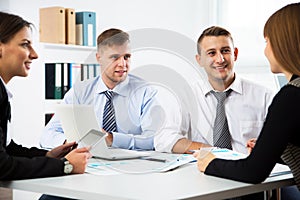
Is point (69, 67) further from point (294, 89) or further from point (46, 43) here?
point (294, 89)

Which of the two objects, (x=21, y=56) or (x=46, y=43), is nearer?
(x=21, y=56)

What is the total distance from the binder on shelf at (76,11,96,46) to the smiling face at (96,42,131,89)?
157cm

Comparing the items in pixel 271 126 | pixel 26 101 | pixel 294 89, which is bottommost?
pixel 26 101

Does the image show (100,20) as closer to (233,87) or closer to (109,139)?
(233,87)

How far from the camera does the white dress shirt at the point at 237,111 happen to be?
258 centimetres

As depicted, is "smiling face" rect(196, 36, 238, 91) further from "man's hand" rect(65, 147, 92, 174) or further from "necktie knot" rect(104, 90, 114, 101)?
"man's hand" rect(65, 147, 92, 174)

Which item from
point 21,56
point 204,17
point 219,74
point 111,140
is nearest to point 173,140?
point 111,140

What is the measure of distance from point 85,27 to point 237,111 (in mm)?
1890

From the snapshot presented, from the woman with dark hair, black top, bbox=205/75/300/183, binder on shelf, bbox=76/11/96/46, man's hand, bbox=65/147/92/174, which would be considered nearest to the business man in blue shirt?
the woman with dark hair

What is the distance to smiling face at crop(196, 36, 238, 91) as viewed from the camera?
2695 mm

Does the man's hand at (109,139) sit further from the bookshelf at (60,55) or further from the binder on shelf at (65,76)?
the binder on shelf at (65,76)

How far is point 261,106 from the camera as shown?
2.71m

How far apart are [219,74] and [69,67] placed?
166 cm

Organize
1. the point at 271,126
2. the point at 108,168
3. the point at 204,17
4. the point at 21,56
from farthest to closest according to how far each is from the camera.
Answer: the point at 204,17, the point at 21,56, the point at 108,168, the point at 271,126
